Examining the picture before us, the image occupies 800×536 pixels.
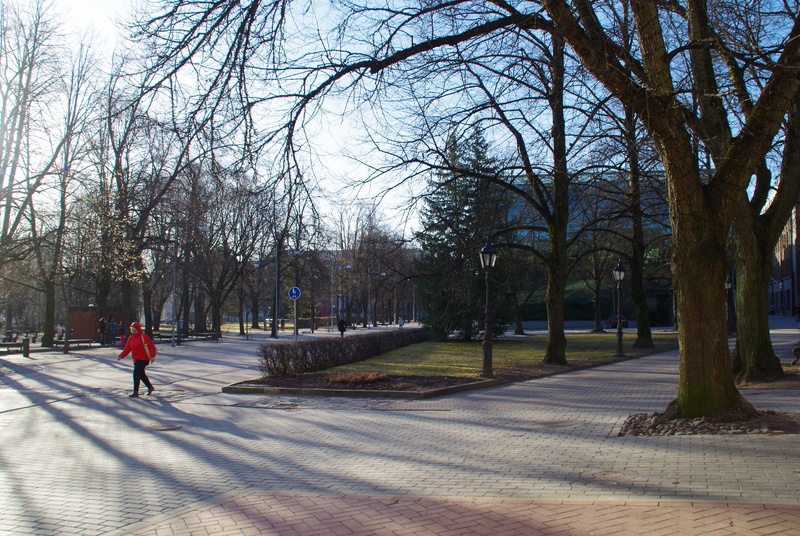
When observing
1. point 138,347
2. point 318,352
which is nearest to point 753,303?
point 318,352

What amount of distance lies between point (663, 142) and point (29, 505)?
27.1 ft

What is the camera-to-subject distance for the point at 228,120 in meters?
8.01

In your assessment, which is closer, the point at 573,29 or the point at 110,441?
the point at 573,29

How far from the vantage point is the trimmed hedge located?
1814cm

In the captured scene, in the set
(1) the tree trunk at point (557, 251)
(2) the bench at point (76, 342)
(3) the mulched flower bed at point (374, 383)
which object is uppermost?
(1) the tree trunk at point (557, 251)

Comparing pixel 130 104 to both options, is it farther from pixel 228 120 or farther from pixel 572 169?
pixel 572 169

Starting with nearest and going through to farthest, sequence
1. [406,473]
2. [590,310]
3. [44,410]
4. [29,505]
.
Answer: [29,505], [406,473], [44,410], [590,310]

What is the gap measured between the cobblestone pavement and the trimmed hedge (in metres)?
4.07

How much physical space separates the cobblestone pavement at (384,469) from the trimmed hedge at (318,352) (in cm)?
407

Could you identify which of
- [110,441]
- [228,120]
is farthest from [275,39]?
[110,441]

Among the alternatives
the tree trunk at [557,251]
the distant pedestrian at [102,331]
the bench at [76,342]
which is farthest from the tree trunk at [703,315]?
the distant pedestrian at [102,331]

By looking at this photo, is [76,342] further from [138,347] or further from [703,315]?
[703,315]

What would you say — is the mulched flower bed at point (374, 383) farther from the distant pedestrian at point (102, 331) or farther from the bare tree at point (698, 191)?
the distant pedestrian at point (102, 331)

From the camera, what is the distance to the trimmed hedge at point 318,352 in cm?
1814
